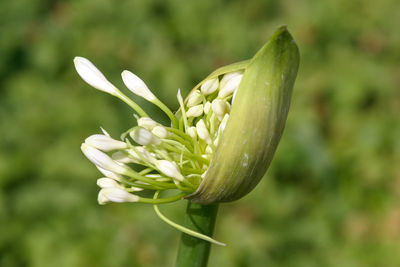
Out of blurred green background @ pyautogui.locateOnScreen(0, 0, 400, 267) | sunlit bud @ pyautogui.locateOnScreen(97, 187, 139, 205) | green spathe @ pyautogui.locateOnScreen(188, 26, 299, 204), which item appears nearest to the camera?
green spathe @ pyautogui.locateOnScreen(188, 26, 299, 204)

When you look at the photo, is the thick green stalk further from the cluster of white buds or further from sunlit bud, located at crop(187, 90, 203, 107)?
sunlit bud, located at crop(187, 90, 203, 107)

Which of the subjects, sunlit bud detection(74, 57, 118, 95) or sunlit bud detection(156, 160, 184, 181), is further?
sunlit bud detection(74, 57, 118, 95)

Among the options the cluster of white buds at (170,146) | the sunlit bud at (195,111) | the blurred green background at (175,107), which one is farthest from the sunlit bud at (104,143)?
the blurred green background at (175,107)

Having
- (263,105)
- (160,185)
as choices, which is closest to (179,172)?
(160,185)

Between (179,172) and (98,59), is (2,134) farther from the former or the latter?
(179,172)

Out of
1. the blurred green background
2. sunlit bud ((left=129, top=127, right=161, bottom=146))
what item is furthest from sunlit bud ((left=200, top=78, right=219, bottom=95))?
the blurred green background

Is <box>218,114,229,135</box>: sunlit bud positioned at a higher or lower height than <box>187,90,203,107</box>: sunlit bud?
lower

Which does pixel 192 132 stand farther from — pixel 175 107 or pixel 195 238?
pixel 175 107
